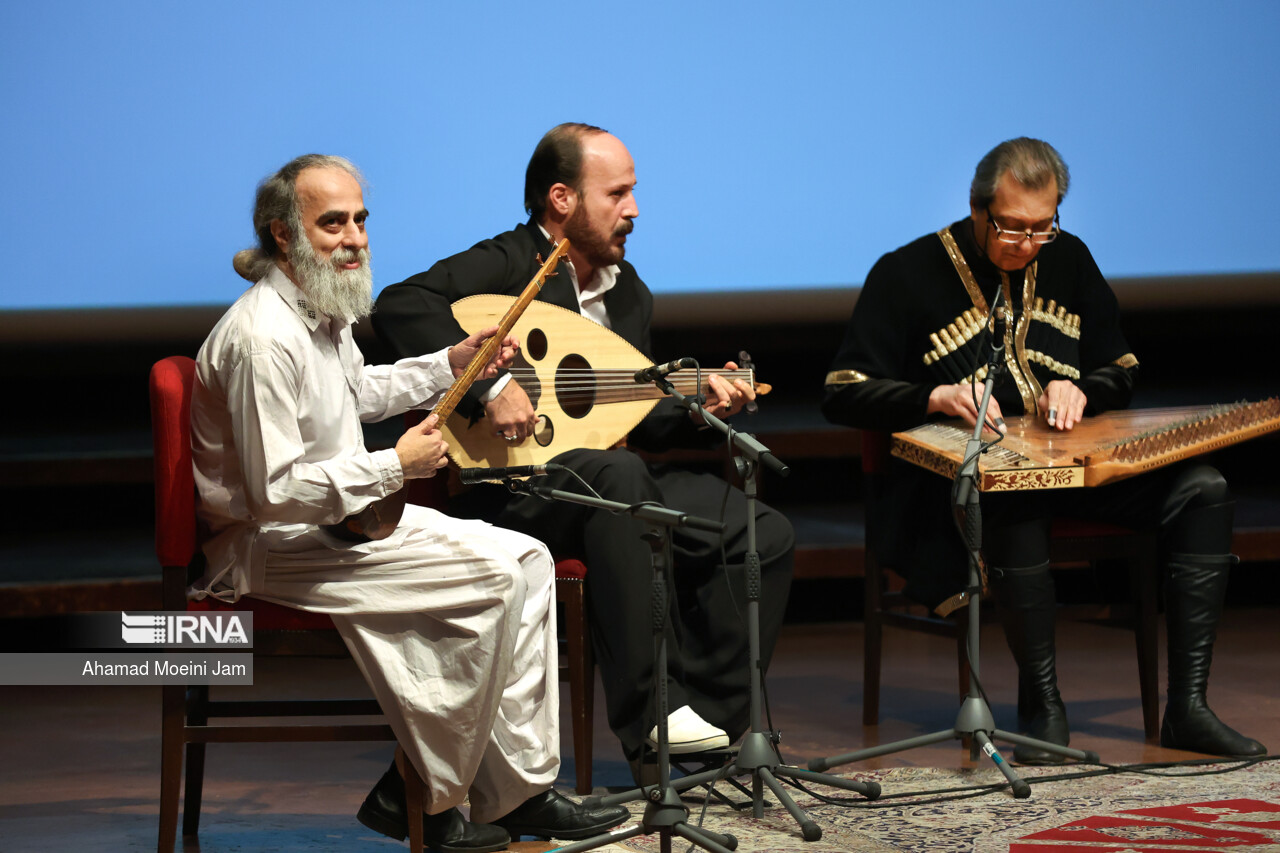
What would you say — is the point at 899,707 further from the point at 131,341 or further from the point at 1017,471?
the point at 131,341

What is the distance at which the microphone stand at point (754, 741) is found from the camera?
246cm

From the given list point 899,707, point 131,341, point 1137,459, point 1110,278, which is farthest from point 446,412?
point 1110,278

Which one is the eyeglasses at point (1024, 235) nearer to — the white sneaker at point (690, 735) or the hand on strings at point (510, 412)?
the hand on strings at point (510, 412)

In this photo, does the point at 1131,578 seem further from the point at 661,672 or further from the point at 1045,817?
the point at 661,672

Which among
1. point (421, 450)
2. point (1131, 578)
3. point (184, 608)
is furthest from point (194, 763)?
point (1131, 578)

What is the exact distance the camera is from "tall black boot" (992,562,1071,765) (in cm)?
320

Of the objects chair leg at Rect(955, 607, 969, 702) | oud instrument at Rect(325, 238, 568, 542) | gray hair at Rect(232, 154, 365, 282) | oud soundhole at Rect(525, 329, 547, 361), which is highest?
gray hair at Rect(232, 154, 365, 282)

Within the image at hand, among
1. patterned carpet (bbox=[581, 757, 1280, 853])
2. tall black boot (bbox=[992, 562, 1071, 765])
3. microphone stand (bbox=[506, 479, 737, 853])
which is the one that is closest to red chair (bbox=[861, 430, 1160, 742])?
tall black boot (bbox=[992, 562, 1071, 765])

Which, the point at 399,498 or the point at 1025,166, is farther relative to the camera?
the point at 1025,166

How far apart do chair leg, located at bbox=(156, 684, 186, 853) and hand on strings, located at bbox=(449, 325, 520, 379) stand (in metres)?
0.79

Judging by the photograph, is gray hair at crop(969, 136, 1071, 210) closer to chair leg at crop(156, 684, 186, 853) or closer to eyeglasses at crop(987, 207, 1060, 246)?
eyeglasses at crop(987, 207, 1060, 246)

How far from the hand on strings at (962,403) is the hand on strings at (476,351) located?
1049 millimetres

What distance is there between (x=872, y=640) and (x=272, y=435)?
1799mm

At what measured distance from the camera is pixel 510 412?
2949 mm
